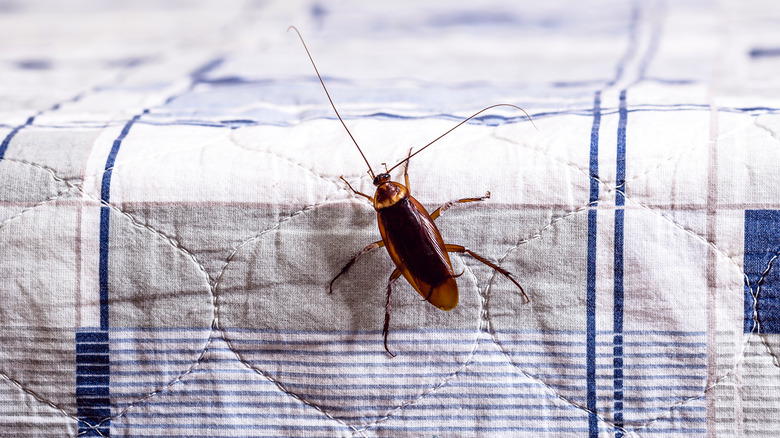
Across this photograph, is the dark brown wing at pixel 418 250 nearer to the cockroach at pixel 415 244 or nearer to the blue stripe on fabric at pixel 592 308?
the cockroach at pixel 415 244

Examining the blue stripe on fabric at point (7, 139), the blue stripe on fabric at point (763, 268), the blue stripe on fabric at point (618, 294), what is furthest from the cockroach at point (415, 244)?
the blue stripe on fabric at point (7, 139)

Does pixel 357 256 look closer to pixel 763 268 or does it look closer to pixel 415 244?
pixel 415 244

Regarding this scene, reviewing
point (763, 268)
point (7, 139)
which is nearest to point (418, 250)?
point (763, 268)

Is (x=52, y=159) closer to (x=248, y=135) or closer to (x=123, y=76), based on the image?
(x=248, y=135)

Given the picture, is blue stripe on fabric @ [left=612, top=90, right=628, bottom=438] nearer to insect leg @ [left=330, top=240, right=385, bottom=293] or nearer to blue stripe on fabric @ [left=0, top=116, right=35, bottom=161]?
insect leg @ [left=330, top=240, right=385, bottom=293]

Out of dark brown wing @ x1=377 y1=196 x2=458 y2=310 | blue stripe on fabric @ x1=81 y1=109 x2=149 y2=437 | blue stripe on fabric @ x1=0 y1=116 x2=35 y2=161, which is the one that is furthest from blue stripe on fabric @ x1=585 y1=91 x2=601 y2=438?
blue stripe on fabric @ x1=0 y1=116 x2=35 y2=161
